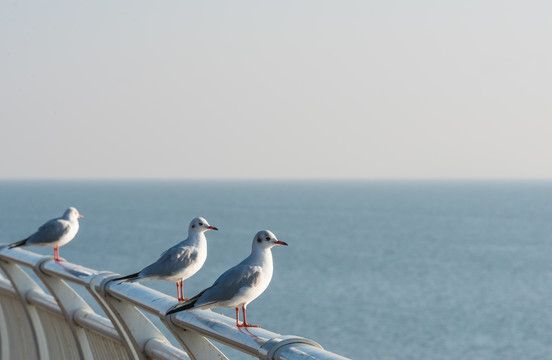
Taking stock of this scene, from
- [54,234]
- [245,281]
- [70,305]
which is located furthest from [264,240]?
[54,234]

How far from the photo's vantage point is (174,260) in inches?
200

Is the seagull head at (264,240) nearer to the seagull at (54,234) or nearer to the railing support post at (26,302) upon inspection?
the railing support post at (26,302)

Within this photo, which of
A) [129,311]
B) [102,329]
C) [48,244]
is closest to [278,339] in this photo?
[129,311]

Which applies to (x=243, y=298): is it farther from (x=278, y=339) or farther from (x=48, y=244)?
(x=48, y=244)

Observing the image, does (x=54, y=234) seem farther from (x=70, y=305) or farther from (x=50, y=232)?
(x=70, y=305)

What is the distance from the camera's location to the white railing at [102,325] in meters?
2.66

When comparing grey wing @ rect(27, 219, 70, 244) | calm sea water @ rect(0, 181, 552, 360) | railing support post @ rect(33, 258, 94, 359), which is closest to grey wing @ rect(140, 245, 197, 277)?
railing support post @ rect(33, 258, 94, 359)

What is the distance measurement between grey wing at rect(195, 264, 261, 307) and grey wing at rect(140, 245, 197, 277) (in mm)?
1322

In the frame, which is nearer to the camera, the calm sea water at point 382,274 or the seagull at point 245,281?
the seagull at point 245,281

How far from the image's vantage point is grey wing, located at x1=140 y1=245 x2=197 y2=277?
505cm

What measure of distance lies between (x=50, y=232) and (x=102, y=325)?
553 centimetres

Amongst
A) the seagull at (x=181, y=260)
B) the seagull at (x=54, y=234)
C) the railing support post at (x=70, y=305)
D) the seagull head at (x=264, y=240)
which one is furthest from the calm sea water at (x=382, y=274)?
the seagull head at (x=264, y=240)

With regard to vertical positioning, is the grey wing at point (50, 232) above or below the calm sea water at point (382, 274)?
above

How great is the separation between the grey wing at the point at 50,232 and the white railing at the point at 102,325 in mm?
3487
